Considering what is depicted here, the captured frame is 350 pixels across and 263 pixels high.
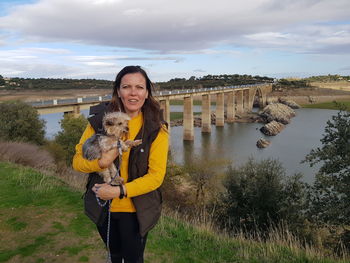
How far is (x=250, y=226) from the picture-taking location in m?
10.8

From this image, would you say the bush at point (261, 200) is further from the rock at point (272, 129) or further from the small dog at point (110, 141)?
the rock at point (272, 129)

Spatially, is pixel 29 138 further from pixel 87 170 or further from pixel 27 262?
pixel 87 170

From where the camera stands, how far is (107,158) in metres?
2.23

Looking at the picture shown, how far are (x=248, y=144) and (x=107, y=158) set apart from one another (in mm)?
37225

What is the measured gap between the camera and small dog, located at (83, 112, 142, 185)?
228 cm

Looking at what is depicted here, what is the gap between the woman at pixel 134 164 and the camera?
7.48 feet

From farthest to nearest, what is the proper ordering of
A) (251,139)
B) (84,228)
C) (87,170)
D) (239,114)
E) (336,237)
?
(239,114), (251,139), (336,237), (84,228), (87,170)

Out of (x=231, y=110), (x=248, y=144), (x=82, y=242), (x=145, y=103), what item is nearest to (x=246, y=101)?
(x=231, y=110)

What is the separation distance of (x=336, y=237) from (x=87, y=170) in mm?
9721

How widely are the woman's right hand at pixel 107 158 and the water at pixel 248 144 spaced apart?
21413 mm

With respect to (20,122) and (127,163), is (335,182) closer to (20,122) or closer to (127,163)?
(127,163)

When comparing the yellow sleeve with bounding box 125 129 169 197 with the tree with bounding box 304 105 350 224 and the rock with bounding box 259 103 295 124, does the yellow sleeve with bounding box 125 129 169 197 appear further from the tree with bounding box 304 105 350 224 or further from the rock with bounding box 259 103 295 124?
the rock with bounding box 259 103 295 124

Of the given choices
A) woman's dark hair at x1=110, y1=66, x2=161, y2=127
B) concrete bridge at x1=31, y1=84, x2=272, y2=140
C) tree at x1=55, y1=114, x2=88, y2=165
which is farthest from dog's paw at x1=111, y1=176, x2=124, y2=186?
tree at x1=55, y1=114, x2=88, y2=165

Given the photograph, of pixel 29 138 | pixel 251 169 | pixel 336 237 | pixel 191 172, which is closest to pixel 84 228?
pixel 336 237
